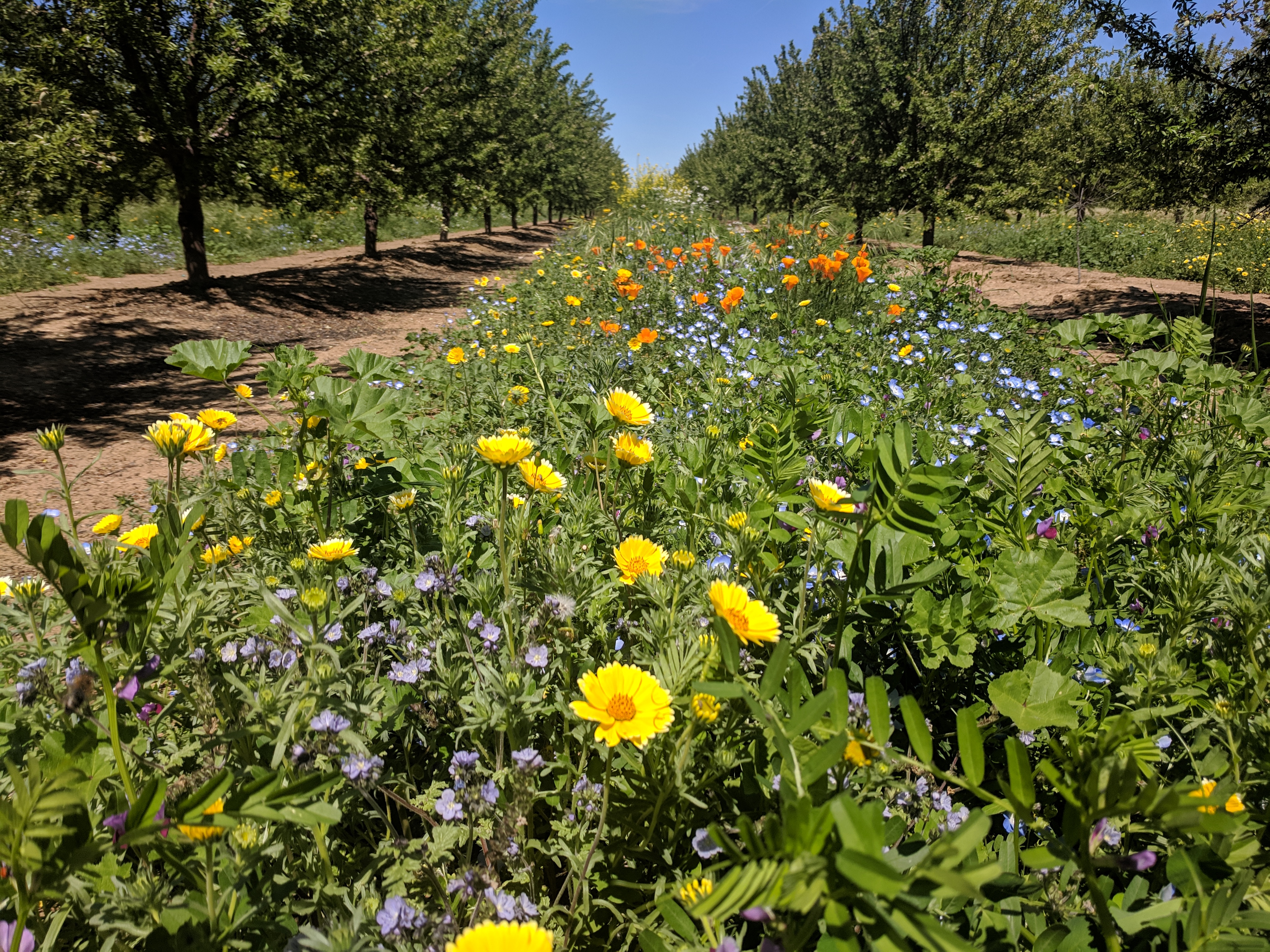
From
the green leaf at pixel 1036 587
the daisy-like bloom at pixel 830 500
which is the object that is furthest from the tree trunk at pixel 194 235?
the green leaf at pixel 1036 587

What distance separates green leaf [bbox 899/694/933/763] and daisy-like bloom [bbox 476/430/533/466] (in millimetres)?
795

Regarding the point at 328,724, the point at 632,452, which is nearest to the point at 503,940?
the point at 328,724

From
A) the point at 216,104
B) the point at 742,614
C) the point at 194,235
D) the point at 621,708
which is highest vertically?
the point at 216,104

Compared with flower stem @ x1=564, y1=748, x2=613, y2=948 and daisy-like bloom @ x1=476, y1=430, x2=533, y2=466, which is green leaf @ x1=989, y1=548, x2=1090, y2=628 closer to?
flower stem @ x1=564, y1=748, x2=613, y2=948

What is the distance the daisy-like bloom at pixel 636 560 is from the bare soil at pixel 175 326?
104 cm

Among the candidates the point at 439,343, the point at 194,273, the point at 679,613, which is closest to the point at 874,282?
the point at 439,343

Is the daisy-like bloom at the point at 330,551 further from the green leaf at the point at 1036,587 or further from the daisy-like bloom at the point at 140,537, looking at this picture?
the green leaf at the point at 1036,587

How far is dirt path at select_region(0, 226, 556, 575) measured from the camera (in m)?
3.95

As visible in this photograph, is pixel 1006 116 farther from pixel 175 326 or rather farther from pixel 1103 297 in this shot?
pixel 175 326

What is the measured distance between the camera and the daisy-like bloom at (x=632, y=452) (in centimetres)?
144

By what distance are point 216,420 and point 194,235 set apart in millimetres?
8909

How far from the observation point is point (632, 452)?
145 cm

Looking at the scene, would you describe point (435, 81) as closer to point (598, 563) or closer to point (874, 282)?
point (874, 282)

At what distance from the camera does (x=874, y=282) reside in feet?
19.0
